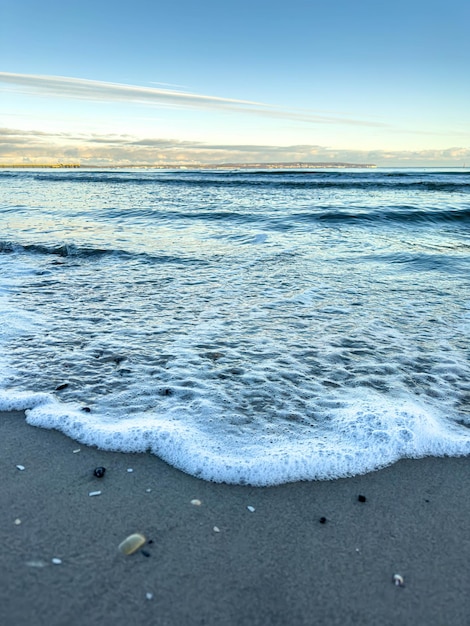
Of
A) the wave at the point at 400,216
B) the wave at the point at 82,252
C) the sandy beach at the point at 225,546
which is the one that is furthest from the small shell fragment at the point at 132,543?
the wave at the point at 400,216

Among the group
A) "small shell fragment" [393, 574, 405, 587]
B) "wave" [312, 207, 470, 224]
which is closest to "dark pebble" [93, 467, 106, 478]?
"small shell fragment" [393, 574, 405, 587]

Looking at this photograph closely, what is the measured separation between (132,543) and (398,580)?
39.3 inches

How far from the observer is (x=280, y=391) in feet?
9.73

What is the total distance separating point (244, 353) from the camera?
140 inches

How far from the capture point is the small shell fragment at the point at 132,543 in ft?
5.56

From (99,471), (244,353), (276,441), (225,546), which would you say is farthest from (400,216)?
(225,546)

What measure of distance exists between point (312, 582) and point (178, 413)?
1324 millimetres

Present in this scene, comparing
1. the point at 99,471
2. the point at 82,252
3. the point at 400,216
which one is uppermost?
the point at 400,216

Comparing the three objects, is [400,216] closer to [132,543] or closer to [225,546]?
[225,546]

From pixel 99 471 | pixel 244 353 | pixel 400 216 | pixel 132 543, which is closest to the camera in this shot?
pixel 132 543

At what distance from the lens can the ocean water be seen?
244cm

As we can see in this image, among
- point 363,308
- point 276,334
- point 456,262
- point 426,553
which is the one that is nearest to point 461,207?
point 456,262

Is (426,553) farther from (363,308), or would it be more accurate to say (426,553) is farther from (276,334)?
(363,308)

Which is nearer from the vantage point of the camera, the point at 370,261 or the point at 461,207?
the point at 370,261
